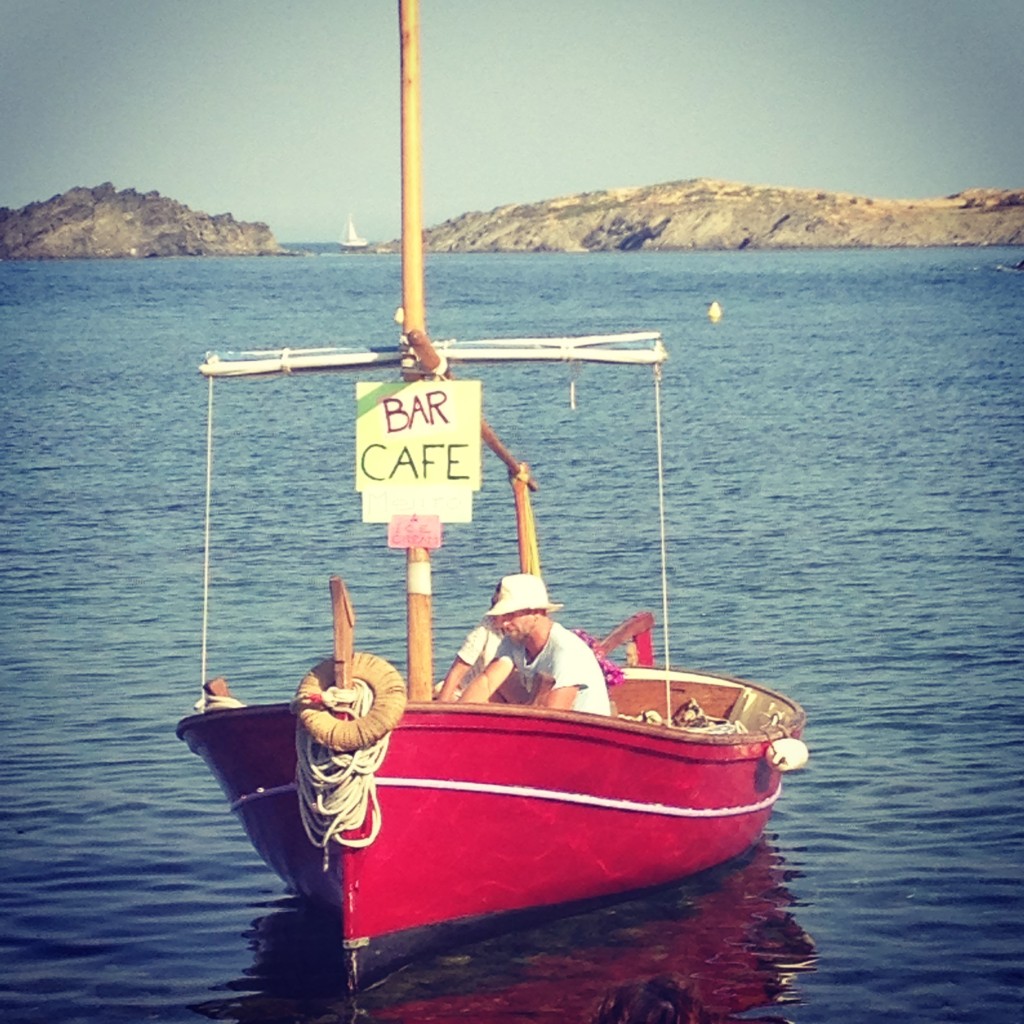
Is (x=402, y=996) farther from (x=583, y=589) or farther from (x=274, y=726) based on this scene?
(x=583, y=589)

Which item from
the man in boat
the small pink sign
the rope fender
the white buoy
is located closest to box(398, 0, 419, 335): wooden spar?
the small pink sign

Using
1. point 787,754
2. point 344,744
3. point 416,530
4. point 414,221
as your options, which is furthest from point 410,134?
point 787,754

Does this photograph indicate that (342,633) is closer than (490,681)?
Yes

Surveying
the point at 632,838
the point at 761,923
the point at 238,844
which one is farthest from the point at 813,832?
the point at 238,844

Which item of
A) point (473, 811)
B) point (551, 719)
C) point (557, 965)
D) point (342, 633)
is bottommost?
point (557, 965)

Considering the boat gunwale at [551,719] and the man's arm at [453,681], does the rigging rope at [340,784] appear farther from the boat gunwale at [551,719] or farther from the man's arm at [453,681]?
the man's arm at [453,681]

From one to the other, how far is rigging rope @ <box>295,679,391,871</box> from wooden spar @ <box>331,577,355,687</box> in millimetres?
95

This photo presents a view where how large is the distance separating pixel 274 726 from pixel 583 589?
47.8ft

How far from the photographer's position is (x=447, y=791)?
12.9m

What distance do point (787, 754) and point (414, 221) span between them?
4.62 meters

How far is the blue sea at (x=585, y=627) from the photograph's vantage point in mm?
14008

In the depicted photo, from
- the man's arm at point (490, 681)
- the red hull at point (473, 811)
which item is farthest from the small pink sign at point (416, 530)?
the red hull at point (473, 811)

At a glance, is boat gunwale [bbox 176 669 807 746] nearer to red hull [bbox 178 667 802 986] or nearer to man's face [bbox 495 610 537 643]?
red hull [bbox 178 667 802 986]

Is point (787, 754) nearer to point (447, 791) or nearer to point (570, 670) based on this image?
point (570, 670)
